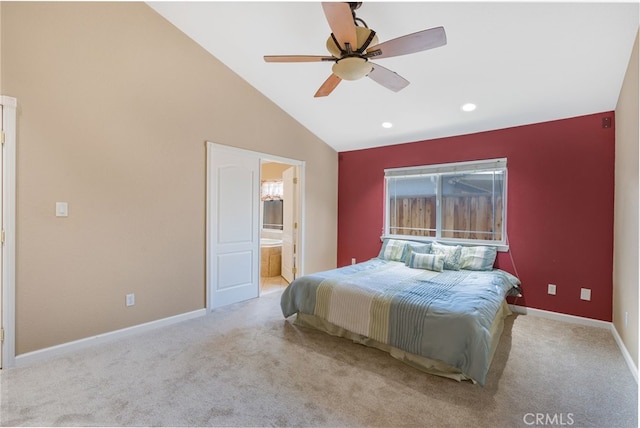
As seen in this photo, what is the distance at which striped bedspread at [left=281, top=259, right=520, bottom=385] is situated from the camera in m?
2.19

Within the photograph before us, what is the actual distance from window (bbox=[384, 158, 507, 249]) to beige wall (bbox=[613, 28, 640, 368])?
1.10 metres

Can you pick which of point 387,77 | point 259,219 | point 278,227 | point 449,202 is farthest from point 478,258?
A: point 278,227

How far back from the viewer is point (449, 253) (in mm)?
4027

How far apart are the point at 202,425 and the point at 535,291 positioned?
3.84 metres

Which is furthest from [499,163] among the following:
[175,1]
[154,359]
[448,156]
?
[154,359]

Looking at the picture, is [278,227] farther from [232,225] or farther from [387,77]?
[387,77]

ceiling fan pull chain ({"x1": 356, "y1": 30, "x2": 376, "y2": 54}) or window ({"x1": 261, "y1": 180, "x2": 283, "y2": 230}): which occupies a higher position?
ceiling fan pull chain ({"x1": 356, "y1": 30, "x2": 376, "y2": 54})

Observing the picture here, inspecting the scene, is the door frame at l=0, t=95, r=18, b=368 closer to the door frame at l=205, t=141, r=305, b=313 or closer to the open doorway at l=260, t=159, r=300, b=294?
the door frame at l=205, t=141, r=305, b=313

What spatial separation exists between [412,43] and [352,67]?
421 millimetres

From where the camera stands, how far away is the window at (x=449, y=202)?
4043mm

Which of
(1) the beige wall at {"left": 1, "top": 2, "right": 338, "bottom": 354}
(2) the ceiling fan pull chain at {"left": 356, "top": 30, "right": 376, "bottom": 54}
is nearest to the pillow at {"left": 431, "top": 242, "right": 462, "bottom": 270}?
(2) the ceiling fan pull chain at {"left": 356, "top": 30, "right": 376, "bottom": 54}

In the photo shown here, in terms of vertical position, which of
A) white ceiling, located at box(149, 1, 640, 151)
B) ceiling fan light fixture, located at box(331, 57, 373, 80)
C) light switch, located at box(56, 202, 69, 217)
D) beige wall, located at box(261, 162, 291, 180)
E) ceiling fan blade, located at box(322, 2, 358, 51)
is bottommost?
light switch, located at box(56, 202, 69, 217)

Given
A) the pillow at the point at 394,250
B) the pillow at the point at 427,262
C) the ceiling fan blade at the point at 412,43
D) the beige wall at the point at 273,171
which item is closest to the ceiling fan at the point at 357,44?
the ceiling fan blade at the point at 412,43

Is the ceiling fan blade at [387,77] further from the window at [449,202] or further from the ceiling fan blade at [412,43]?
the window at [449,202]
